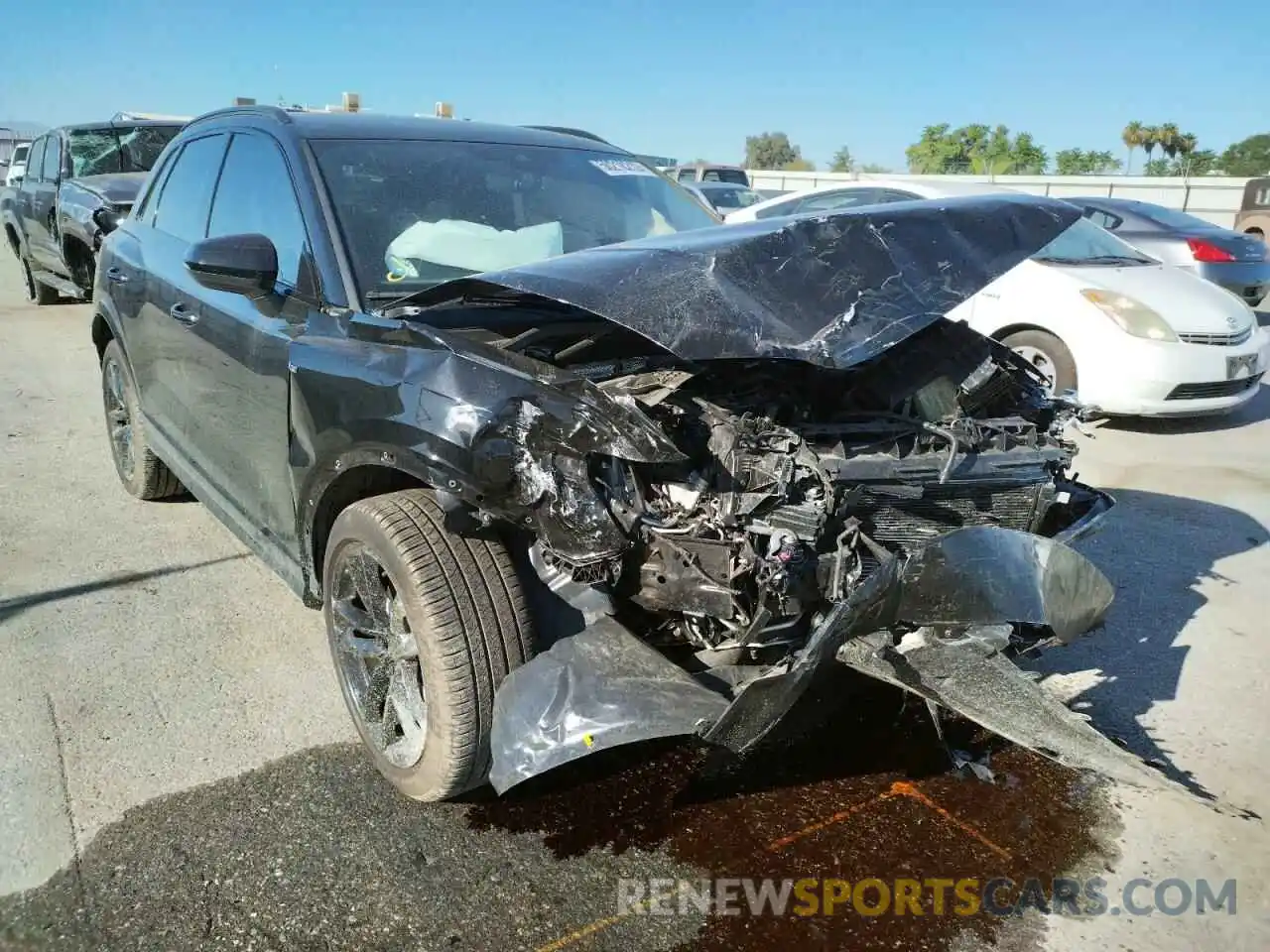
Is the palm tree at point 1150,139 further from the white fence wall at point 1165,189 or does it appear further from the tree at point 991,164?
the white fence wall at point 1165,189

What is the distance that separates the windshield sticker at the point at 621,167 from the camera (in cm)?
400

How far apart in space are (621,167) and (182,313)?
6.13 ft

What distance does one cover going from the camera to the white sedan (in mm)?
6801

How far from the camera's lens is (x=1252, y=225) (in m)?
17.3

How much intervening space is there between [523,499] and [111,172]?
419 inches

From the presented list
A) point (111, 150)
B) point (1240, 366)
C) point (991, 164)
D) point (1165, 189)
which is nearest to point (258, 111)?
point (1240, 366)

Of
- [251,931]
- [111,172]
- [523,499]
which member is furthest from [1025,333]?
[111,172]

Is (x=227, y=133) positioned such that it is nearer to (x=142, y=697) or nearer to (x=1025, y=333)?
(x=142, y=697)

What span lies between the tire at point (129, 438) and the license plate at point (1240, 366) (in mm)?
6920

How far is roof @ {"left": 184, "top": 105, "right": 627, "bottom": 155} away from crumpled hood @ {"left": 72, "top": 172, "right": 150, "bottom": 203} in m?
6.25

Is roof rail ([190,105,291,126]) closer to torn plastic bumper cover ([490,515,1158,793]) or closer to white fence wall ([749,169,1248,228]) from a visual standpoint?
torn plastic bumper cover ([490,515,1158,793])

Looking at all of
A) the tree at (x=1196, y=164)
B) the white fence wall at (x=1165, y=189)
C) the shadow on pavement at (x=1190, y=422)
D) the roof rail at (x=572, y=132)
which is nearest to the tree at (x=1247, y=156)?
the tree at (x=1196, y=164)
